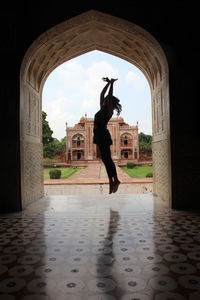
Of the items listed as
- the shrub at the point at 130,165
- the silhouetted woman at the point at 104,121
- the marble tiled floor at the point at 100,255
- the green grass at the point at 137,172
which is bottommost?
the marble tiled floor at the point at 100,255

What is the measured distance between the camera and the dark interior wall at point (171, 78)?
5.05 metres

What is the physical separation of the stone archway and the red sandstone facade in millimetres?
21103

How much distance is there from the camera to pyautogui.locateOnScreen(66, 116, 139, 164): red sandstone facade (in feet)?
93.5

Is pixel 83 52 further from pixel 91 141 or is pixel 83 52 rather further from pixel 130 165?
pixel 91 141

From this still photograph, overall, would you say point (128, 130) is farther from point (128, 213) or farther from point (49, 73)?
point (128, 213)

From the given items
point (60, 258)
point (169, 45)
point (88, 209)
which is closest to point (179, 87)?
point (169, 45)

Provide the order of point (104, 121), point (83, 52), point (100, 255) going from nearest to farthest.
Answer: point (100, 255), point (104, 121), point (83, 52)

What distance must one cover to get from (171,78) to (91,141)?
77.5 feet

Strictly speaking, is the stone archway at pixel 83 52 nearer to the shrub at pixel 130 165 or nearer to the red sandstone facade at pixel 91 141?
the shrub at pixel 130 165

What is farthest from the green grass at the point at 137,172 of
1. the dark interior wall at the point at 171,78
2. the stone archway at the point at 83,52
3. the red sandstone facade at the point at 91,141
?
the dark interior wall at the point at 171,78

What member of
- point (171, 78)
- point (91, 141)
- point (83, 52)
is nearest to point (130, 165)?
point (91, 141)

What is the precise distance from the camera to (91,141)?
28.6 m

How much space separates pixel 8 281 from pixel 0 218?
8.29ft

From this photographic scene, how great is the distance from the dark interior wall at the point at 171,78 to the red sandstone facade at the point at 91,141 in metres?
22.6
